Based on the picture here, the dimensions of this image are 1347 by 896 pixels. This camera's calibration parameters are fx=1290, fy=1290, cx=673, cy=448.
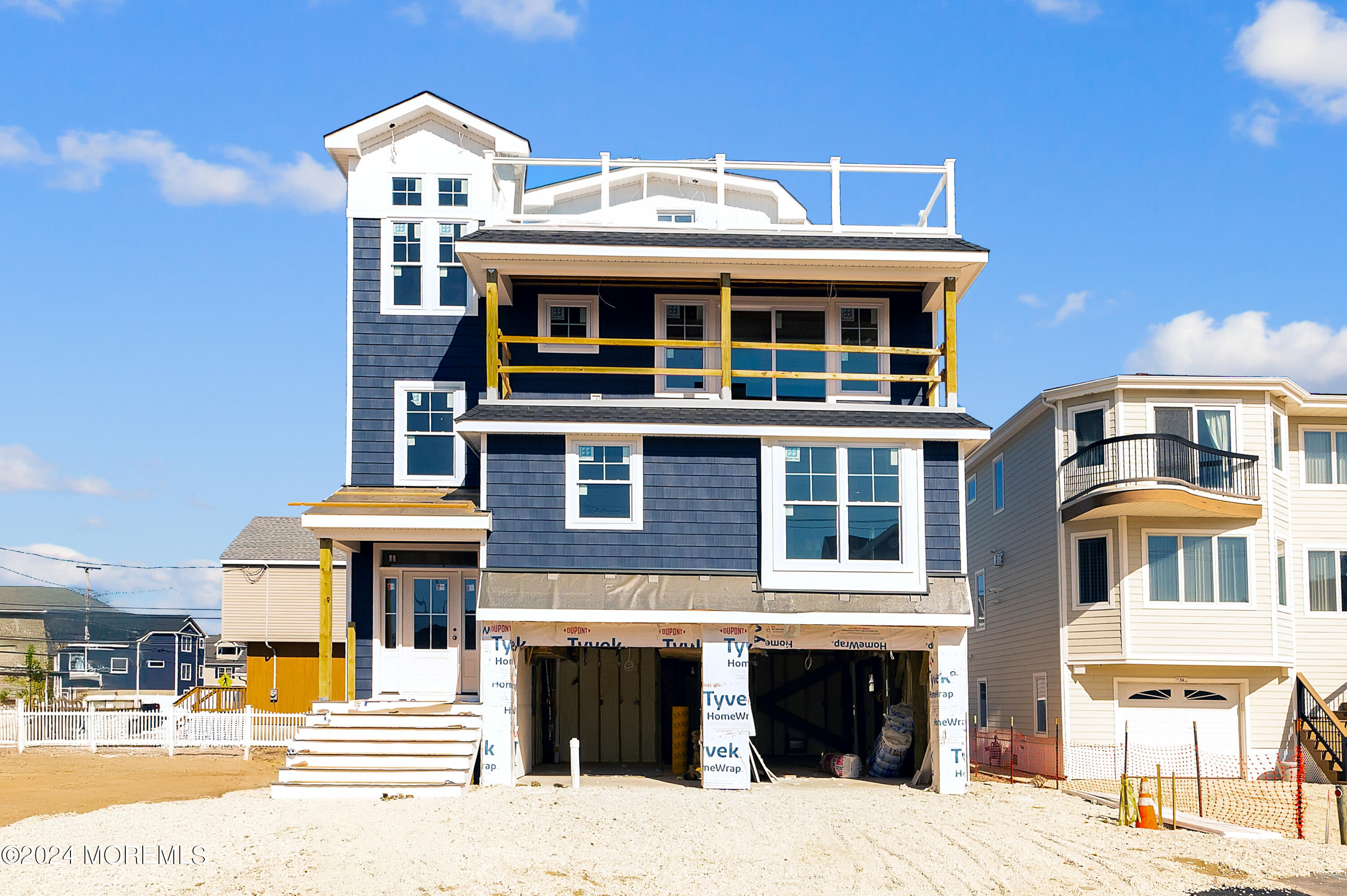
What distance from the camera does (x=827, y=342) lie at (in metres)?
23.7

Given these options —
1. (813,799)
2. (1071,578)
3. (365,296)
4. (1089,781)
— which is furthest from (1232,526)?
(365,296)

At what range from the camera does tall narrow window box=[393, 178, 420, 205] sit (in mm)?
24750

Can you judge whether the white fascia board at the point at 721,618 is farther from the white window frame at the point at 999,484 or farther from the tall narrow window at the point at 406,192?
the white window frame at the point at 999,484

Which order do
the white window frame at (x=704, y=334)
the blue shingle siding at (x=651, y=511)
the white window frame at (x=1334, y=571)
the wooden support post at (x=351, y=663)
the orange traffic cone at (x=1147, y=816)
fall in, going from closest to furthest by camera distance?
1. the orange traffic cone at (x=1147, y=816)
2. the blue shingle siding at (x=651, y=511)
3. the wooden support post at (x=351, y=663)
4. the white window frame at (x=704, y=334)
5. the white window frame at (x=1334, y=571)

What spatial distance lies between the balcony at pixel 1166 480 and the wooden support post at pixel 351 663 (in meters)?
14.5

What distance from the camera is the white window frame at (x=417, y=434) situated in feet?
77.7

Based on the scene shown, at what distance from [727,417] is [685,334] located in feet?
10.1

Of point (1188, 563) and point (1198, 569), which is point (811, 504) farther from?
point (1198, 569)

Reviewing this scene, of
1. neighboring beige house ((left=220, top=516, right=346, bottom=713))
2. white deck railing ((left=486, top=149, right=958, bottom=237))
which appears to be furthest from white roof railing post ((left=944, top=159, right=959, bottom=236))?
neighboring beige house ((left=220, top=516, right=346, bottom=713))

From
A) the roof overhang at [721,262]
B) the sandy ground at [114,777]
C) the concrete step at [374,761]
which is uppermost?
the roof overhang at [721,262]

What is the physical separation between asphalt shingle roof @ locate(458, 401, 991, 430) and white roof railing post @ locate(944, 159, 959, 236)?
3.56 metres

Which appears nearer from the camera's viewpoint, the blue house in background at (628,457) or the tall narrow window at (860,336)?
the blue house in background at (628,457)

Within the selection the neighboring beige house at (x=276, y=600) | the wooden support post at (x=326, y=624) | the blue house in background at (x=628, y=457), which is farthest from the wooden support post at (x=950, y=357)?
the neighboring beige house at (x=276, y=600)

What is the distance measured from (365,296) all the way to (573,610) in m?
7.97
